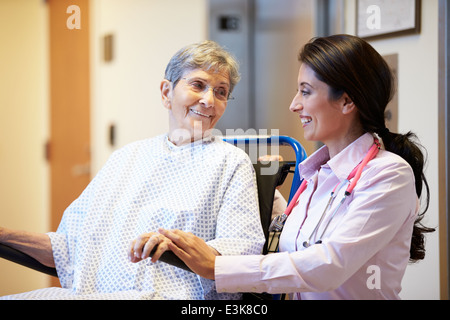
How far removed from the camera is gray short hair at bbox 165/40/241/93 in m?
1.53

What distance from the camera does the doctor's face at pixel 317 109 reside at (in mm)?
1295

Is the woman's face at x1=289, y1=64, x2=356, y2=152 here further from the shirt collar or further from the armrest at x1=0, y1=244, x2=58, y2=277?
the armrest at x1=0, y1=244, x2=58, y2=277

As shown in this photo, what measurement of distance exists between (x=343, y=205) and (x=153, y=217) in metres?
0.53

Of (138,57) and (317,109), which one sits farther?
(138,57)

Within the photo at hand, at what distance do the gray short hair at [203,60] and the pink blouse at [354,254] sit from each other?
1.76 feet

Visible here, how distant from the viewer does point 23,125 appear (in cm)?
285

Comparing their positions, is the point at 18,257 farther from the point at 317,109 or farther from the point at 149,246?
the point at 317,109

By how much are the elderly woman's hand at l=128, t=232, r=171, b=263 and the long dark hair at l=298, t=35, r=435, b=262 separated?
54 cm

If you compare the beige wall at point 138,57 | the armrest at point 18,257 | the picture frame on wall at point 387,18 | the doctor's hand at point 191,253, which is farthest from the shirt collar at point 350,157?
the beige wall at point 138,57

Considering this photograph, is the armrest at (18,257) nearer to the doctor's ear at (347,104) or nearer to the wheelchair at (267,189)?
the wheelchair at (267,189)

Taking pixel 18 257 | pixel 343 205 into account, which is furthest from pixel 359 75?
pixel 18 257

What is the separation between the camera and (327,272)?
112cm
